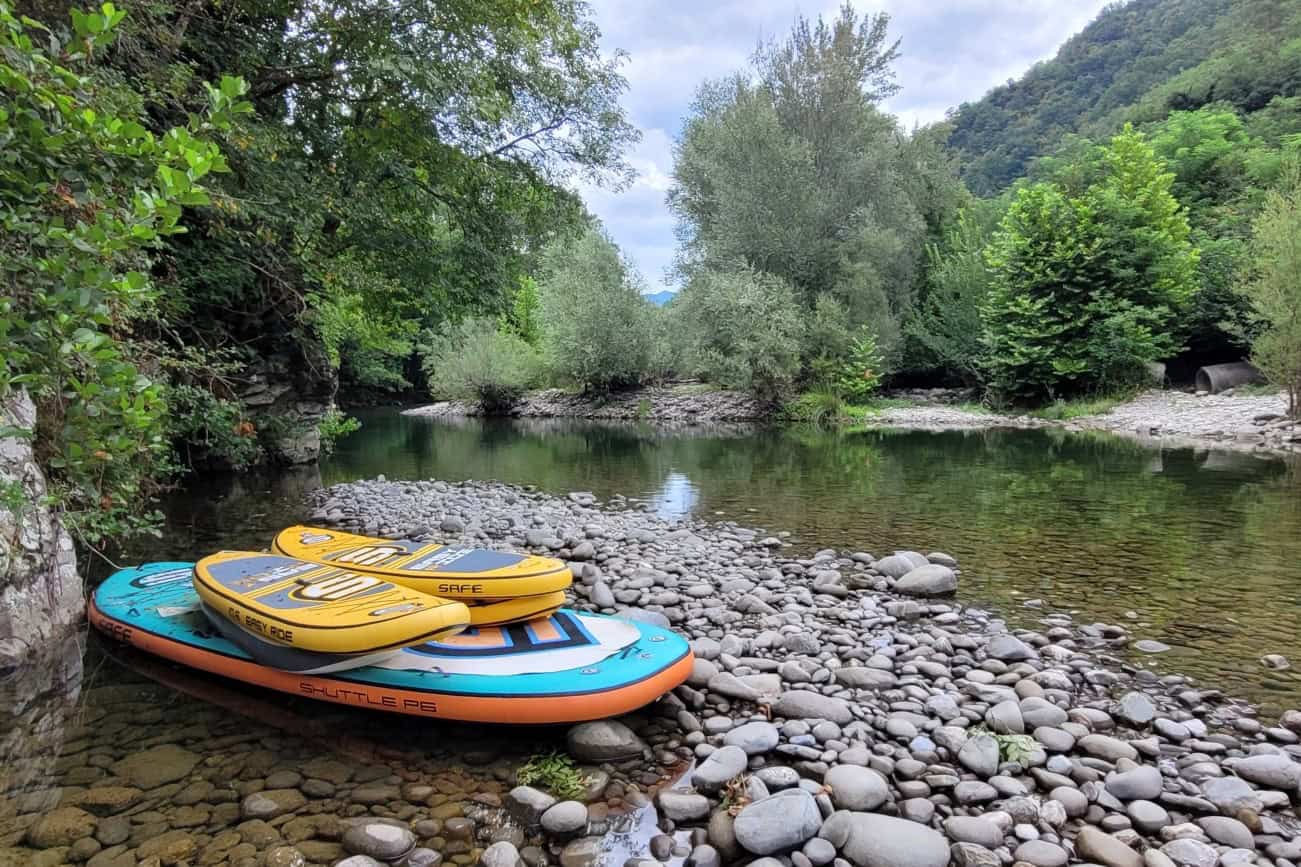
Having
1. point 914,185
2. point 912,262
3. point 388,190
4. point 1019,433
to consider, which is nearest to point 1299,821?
point 388,190

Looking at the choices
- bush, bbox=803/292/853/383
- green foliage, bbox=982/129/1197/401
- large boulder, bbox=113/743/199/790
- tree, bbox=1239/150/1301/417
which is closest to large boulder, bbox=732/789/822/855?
large boulder, bbox=113/743/199/790

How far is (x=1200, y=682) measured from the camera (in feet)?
11.5

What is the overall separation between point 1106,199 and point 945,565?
20499mm

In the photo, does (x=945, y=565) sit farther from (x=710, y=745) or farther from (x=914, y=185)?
(x=914, y=185)

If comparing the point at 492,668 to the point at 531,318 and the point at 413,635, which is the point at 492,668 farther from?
the point at 531,318

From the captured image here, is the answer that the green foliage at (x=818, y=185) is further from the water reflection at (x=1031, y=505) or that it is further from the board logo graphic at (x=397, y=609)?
the board logo graphic at (x=397, y=609)

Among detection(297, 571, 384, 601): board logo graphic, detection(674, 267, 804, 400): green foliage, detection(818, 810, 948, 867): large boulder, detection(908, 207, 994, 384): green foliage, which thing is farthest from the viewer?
detection(908, 207, 994, 384): green foliage

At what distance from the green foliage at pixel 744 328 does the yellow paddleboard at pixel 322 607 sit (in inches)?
735

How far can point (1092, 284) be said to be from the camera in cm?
2077

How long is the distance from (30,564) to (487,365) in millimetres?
28465

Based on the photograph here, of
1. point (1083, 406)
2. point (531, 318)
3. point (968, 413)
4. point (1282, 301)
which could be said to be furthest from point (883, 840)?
point (531, 318)

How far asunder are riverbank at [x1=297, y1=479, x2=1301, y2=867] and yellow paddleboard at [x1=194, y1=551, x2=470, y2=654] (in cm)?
88

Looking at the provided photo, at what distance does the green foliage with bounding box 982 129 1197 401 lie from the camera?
2009cm

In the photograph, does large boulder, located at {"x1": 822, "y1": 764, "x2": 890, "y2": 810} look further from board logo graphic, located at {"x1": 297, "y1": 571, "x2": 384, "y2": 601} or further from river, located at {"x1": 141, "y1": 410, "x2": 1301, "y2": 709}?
board logo graphic, located at {"x1": 297, "y1": 571, "x2": 384, "y2": 601}
